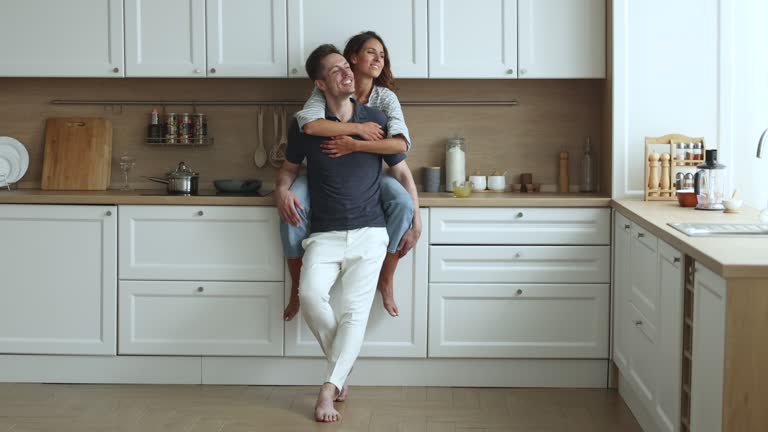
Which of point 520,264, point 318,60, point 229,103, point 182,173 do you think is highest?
point 318,60

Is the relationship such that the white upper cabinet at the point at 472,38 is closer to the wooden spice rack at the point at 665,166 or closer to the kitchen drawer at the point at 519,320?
the wooden spice rack at the point at 665,166

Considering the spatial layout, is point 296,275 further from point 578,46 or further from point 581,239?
point 578,46

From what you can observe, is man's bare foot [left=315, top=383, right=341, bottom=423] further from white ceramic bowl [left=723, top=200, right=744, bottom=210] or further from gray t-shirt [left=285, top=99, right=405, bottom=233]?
white ceramic bowl [left=723, top=200, right=744, bottom=210]

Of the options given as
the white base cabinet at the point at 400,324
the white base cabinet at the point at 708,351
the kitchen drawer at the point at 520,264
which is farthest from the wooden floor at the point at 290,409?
the white base cabinet at the point at 708,351

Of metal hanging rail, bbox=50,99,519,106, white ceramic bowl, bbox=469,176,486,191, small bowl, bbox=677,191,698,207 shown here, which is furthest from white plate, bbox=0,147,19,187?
small bowl, bbox=677,191,698,207

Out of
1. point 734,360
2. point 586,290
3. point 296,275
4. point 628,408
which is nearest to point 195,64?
point 296,275

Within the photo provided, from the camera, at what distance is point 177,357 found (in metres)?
4.31

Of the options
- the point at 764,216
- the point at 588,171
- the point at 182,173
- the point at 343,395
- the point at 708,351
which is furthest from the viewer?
the point at 588,171

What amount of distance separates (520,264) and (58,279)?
203 centimetres

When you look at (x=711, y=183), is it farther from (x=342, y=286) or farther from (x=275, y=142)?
(x=275, y=142)

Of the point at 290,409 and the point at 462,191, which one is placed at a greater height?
the point at 462,191

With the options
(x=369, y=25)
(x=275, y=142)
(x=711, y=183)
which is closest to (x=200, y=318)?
(x=275, y=142)

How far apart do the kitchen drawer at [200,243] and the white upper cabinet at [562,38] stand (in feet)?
4.49

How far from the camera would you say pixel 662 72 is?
4.22 m
